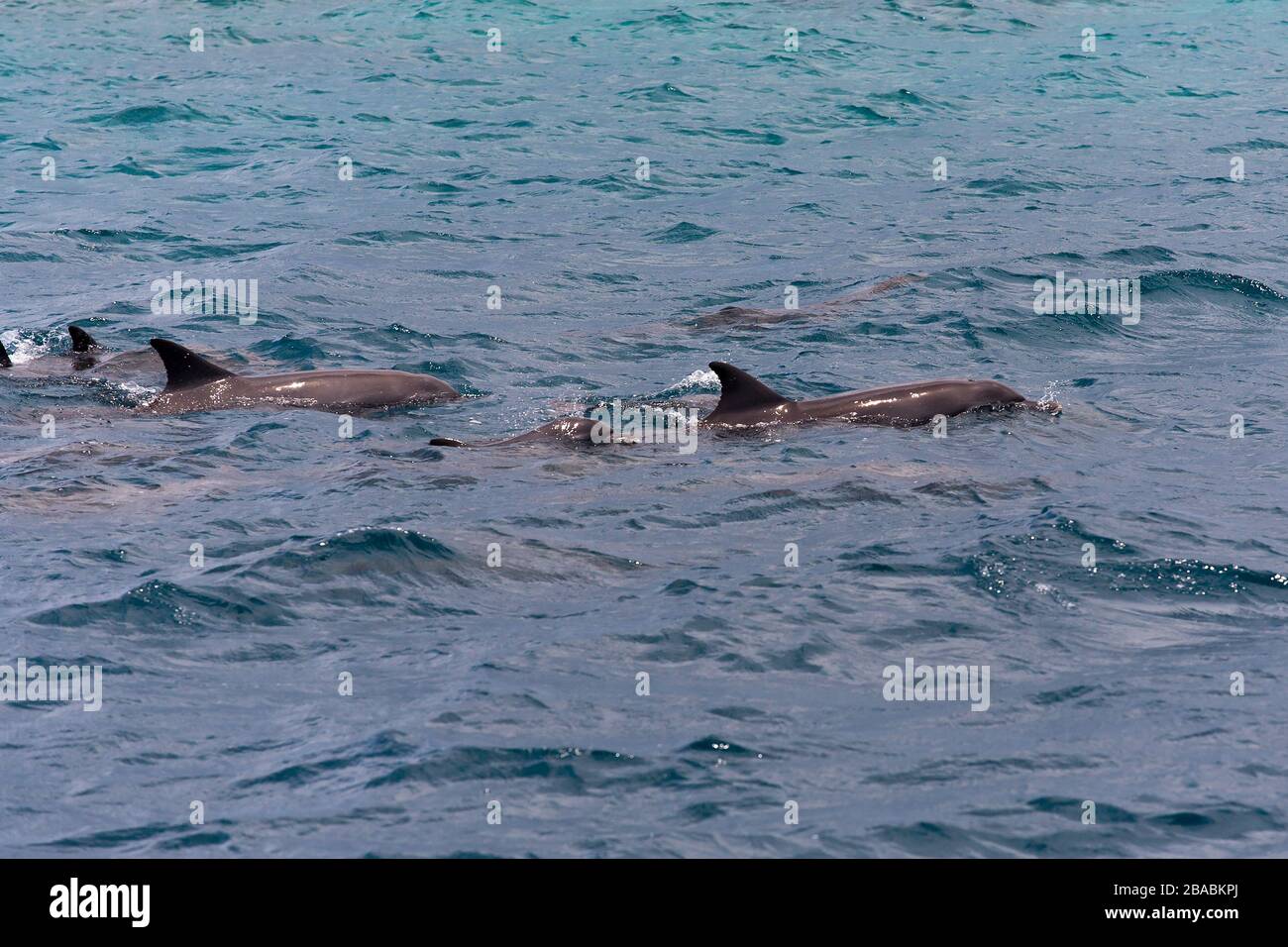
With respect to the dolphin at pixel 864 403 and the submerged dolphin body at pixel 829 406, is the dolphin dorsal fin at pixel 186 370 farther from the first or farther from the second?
the dolphin at pixel 864 403

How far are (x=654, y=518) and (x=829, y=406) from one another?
124 inches

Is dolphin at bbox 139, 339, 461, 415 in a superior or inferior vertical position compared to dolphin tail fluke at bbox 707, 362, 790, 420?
inferior

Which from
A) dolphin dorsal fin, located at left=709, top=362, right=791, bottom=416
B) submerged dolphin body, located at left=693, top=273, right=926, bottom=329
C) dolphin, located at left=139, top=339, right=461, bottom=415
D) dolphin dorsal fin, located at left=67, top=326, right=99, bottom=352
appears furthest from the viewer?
submerged dolphin body, located at left=693, top=273, right=926, bottom=329

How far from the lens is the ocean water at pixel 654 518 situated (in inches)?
305

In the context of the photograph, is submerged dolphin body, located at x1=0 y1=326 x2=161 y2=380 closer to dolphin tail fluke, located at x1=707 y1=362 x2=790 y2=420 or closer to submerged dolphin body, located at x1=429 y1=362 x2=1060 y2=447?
submerged dolphin body, located at x1=429 y1=362 x2=1060 y2=447

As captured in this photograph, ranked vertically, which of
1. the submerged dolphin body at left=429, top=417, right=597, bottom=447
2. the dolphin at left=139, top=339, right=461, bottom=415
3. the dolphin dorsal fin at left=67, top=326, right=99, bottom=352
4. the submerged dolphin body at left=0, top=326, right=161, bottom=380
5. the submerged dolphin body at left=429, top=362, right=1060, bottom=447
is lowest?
the submerged dolphin body at left=0, top=326, right=161, bottom=380

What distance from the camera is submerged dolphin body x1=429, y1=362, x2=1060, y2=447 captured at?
13.8 m

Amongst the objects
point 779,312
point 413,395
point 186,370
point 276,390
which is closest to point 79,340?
point 186,370

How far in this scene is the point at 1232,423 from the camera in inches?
566

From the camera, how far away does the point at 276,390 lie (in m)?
15.4

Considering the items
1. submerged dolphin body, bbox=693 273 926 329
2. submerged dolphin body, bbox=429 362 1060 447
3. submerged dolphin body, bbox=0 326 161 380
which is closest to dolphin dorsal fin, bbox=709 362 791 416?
submerged dolphin body, bbox=429 362 1060 447

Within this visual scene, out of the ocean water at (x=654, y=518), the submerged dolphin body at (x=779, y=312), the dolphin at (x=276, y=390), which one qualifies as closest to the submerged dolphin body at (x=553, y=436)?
the ocean water at (x=654, y=518)

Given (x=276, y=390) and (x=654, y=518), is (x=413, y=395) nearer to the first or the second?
(x=276, y=390)

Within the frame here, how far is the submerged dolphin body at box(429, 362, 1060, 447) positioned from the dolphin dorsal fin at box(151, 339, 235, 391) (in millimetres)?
3144
